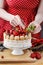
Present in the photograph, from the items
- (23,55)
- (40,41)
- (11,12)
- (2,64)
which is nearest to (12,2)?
(11,12)

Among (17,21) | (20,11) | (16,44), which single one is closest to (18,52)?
(16,44)

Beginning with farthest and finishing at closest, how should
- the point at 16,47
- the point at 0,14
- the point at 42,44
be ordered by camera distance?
the point at 0,14 < the point at 42,44 < the point at 16,47

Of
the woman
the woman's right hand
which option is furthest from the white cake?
the woman

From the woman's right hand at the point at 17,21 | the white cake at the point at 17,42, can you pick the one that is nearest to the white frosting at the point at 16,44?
the white cake at the point at 17,42

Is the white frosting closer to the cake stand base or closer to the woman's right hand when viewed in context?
the cake stand base

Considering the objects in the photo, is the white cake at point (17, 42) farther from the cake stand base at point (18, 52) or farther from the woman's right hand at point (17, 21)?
the woman's right hand at point (17, 21)

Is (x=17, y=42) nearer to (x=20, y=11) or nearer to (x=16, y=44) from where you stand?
(x=16, y=44)

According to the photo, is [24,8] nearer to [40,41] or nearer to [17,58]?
[40,41]

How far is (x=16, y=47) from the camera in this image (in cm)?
171

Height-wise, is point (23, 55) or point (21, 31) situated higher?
point (21, 31)

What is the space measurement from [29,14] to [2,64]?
0.80m

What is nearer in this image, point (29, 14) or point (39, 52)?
point (39, 52)

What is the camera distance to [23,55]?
171 centimetres

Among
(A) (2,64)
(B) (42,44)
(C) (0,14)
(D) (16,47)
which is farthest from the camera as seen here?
(C) (0,14)
